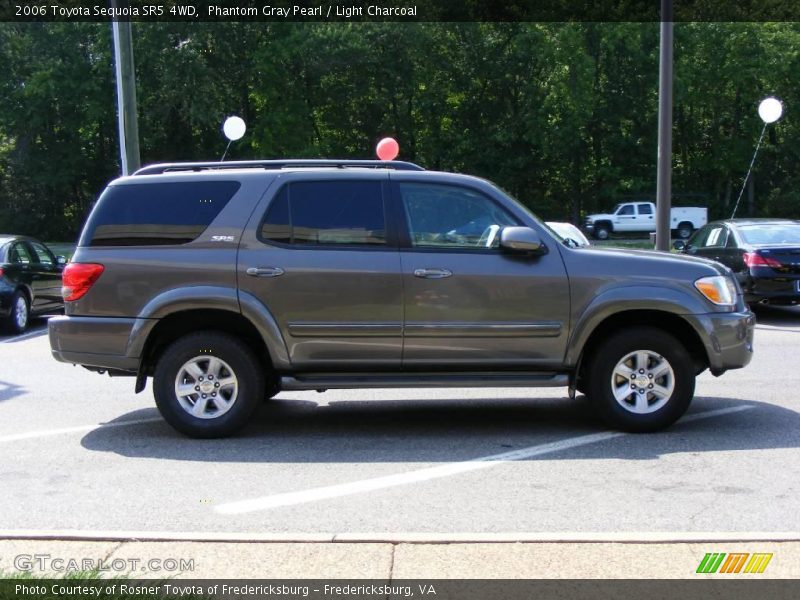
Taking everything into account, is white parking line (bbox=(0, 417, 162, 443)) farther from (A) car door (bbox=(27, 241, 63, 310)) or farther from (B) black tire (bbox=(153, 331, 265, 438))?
(A) car door (bbox=(27, 241, 63, 310))

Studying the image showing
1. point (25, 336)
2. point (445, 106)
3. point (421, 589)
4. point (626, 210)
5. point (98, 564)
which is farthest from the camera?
point (445, 106)

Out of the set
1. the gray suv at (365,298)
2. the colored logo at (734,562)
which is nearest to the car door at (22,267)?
the gray suv at (365,298)

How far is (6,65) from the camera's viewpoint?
4019 cm

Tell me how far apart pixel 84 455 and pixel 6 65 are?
127 ft

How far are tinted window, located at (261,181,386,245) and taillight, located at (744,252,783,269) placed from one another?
8.94 meters

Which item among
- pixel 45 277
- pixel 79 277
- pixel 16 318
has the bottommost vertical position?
pixel 16 318

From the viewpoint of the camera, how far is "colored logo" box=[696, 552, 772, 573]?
399 centimetres

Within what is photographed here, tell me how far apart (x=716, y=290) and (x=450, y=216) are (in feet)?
6.73

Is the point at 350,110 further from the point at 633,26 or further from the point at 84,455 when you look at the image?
the point at 84,455

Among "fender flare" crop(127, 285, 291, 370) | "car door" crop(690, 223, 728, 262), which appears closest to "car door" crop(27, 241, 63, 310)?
"fender flare" crop(127, 285, 291, 370)

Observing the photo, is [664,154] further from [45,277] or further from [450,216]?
[45,277]

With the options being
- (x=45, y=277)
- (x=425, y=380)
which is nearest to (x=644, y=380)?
(x=425, y=380)

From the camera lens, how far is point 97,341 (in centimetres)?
667

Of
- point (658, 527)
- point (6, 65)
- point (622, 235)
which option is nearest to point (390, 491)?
point (658, 527)
